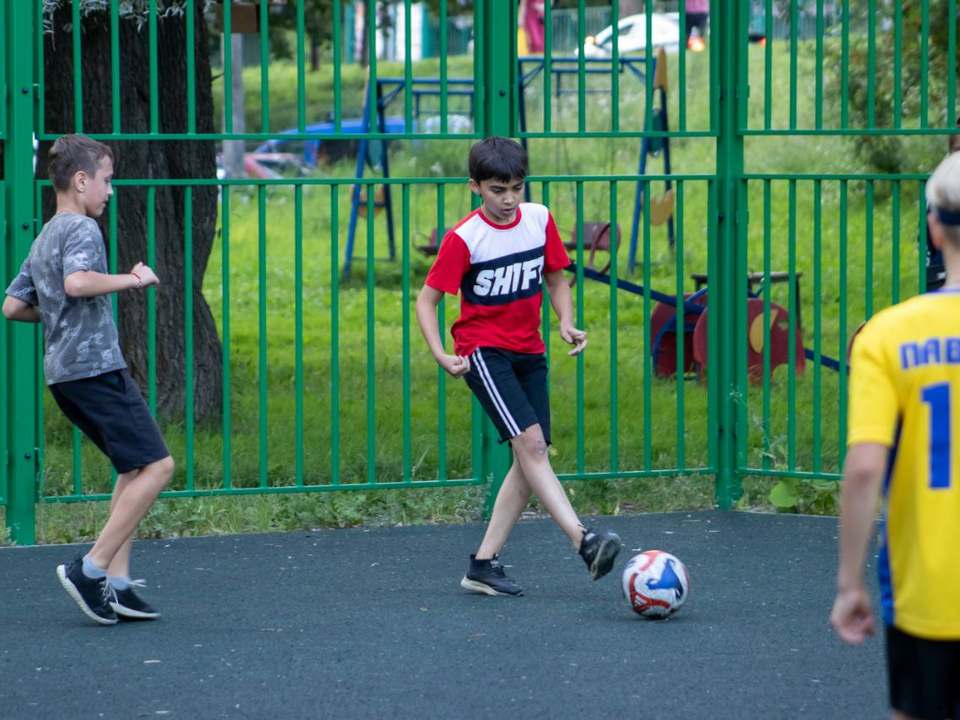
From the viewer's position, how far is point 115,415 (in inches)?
194

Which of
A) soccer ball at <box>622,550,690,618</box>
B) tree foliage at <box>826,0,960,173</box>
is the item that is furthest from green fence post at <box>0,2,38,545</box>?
tree foliage at <box>826,0,960,173</box>

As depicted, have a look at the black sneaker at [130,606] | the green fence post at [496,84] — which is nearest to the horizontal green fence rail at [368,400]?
the green fence post at [496,84]

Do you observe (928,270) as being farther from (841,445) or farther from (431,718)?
(431,718)

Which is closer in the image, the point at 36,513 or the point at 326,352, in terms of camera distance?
the point at 36,513

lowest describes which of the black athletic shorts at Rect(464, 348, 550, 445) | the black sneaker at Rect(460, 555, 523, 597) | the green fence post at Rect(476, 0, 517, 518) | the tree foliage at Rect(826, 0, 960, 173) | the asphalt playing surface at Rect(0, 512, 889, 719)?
the asphalt playing surface at Rect(0, 512, 889, 719)

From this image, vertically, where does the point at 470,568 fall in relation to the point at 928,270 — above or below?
below

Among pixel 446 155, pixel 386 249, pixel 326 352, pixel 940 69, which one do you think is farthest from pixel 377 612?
pixel 446 155

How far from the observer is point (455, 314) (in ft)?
44.0

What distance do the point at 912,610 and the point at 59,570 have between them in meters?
3.23

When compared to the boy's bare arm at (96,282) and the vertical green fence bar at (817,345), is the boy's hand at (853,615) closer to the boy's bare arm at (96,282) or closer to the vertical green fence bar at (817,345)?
the boy's bare arm at (96,282)

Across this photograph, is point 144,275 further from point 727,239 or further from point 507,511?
point 727,239

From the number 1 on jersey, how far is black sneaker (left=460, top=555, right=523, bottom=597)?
2939 millimetres

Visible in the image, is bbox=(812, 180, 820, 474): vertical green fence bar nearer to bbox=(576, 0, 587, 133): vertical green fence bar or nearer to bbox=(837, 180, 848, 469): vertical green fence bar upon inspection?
bbox=(837, 180, 848, 469): vertical green fence bar

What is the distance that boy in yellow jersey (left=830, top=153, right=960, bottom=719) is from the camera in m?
2.52
